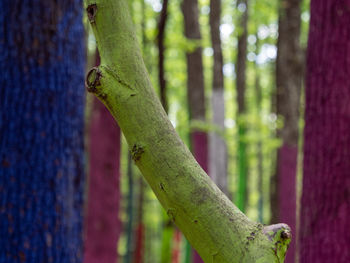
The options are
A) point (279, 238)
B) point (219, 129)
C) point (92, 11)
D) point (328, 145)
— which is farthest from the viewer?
point (219, 129)

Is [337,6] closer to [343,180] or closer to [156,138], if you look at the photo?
[343,180]

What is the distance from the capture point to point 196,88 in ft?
29.7

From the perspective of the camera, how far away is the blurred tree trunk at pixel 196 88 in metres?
8.97

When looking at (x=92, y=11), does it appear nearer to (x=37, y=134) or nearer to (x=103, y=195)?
(x=37, y=134)

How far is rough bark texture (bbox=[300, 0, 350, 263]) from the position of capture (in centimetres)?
292

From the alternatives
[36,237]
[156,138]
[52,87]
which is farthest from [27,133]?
[156,138]

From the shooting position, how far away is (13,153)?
3174 mm

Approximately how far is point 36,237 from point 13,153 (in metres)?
0.58

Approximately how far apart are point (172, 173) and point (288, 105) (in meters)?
7.67

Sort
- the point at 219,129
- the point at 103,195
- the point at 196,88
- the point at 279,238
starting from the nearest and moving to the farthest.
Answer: the point at 279,238 → the point at 103,195 → the point at 219,129 → the point at 196,88

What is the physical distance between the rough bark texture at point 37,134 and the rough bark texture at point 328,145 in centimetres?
Result: 163

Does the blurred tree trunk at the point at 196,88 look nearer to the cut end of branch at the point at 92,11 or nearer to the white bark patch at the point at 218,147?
the white bark patch at the point at 218,147

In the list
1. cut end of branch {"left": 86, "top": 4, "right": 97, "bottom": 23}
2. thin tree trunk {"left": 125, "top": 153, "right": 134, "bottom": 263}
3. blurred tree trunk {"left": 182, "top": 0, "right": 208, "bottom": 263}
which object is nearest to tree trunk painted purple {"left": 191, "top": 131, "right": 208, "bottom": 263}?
blurred tree trunk {"left": 182, "top": 0, "right": 208, "bottom": 263}

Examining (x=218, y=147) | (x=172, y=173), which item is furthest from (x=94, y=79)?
(x=218, y=147)
